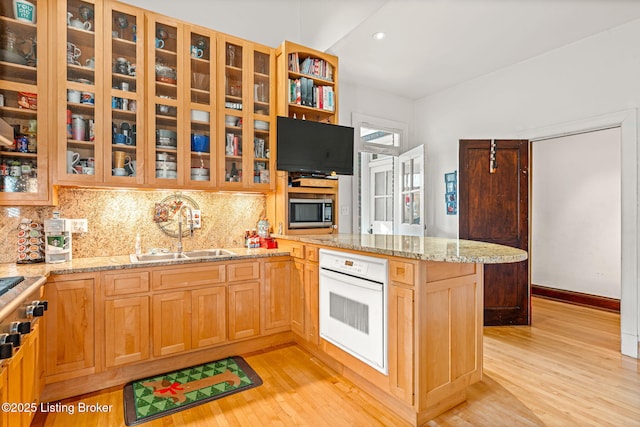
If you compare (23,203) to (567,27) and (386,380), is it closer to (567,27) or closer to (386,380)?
(386,380)

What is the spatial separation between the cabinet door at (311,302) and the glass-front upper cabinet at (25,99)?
6.68ft

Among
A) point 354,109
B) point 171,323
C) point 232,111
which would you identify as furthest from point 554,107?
point 171,323

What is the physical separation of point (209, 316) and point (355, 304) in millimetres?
1228

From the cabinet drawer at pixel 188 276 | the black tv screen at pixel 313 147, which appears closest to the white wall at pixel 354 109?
the black tv screen at pixel 313 147

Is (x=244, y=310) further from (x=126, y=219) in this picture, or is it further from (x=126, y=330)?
(x=126, y=219)

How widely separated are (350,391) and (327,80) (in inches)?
115

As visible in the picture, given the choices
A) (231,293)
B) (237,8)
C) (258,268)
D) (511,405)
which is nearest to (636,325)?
(511,405)

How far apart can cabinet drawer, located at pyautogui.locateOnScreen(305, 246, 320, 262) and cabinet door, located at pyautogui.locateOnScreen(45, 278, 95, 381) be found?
156 centimetres

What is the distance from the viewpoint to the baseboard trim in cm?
415

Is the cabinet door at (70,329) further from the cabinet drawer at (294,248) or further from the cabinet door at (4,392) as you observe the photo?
the cabinet drawer at (294,248)

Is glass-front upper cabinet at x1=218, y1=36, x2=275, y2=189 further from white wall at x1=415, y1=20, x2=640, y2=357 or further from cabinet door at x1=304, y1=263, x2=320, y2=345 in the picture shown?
white wall at x1=415, y1=20, x2=640, y2=357

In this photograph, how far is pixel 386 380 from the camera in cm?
202

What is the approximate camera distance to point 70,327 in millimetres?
2162

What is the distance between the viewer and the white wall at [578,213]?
4285 mm
